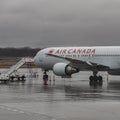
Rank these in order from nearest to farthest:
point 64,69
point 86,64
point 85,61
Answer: point 85,61
point 86,64
point 64,69

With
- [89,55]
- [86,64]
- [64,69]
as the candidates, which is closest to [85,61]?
[86,64]

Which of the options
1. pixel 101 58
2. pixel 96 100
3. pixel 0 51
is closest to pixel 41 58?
pixel 101 58

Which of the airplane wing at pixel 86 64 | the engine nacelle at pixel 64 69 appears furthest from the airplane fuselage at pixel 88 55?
the engine nacelle at pixel 64 69

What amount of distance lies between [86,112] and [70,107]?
1798 mm

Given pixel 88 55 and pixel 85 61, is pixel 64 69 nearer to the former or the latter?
→ pixel 85 61

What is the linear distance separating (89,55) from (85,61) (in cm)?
406

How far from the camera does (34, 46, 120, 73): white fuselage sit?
40856 mm

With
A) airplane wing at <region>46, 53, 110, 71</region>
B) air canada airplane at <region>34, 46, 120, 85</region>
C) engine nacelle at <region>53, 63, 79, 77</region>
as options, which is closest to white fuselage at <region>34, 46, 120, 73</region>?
air canada airplane at <region>34, 46, 120, 85</region>

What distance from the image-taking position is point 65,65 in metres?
39.4

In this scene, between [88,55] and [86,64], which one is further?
[88,55]

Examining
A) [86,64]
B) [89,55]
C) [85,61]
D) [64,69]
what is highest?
[89,55]

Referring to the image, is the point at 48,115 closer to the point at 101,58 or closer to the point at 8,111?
the point at 8,111

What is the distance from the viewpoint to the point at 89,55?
42.5 m

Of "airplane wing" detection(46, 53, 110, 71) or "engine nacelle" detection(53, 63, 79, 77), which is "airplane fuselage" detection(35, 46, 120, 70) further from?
"engine nacelle" detection(53, 63, 79, 77)
